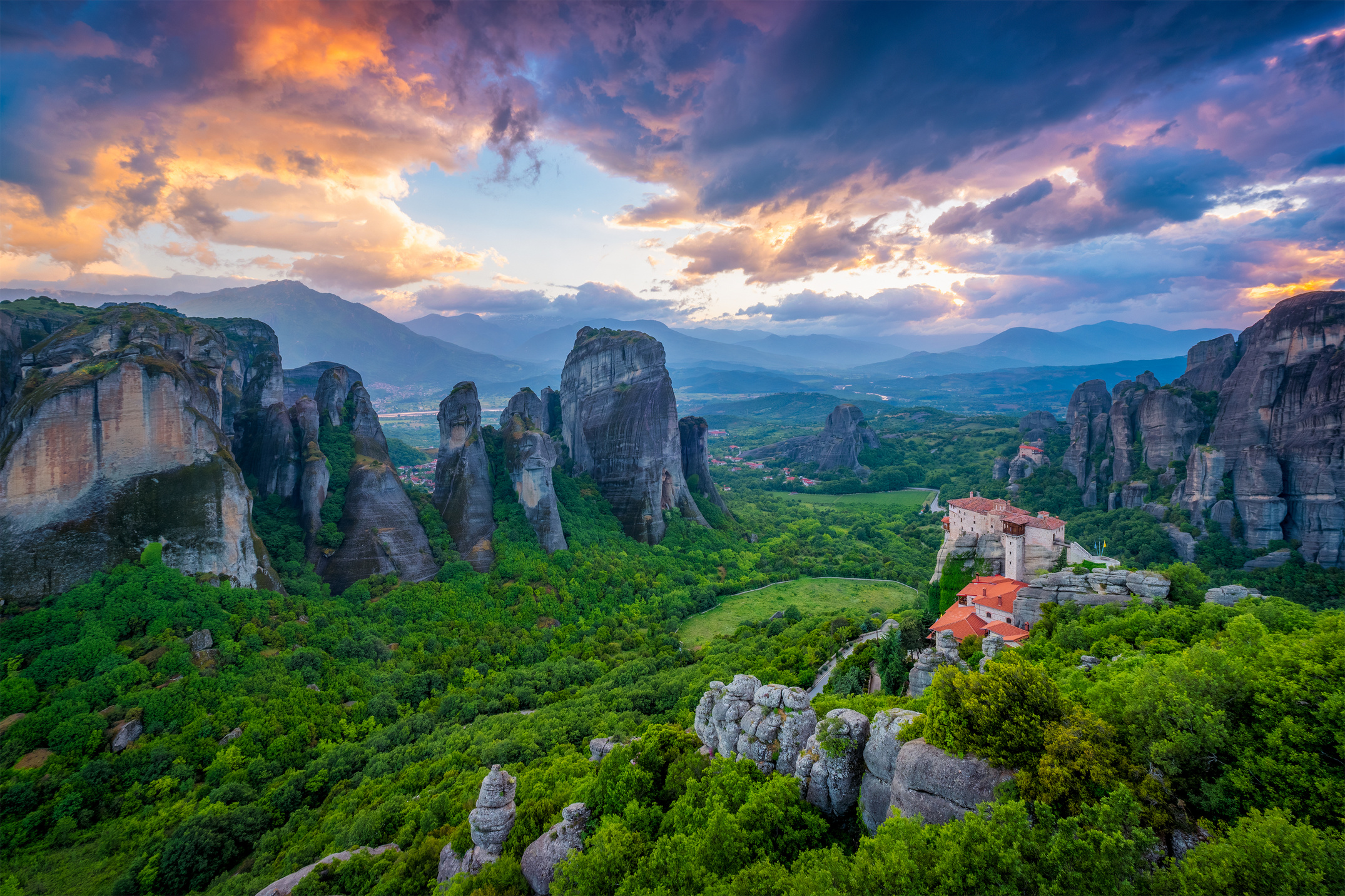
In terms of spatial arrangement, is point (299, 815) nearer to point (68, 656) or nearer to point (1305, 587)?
point (68, 656)

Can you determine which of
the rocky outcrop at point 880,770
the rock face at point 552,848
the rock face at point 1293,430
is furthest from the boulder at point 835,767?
the rock face at point 1293,430

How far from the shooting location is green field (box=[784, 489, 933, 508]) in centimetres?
8806

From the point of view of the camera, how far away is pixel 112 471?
27312 millimetres

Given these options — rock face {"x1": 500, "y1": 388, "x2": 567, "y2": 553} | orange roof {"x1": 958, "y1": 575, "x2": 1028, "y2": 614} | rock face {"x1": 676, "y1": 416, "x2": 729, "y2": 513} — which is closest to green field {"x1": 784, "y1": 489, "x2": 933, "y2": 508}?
rock face {"x1": 676, "y1": 416, "x2": 729, "y2": 513}

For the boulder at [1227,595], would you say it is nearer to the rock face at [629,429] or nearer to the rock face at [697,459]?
the rock face at [629,429]

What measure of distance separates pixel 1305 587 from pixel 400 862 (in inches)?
2488

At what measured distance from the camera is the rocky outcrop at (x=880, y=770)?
42.2 feet

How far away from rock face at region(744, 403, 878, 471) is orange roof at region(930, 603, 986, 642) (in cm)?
8450

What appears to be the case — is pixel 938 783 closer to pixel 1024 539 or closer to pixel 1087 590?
pixel 1087 590

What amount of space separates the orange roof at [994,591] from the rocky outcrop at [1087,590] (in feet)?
1.85

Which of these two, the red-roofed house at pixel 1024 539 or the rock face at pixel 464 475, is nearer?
the red-roofed house at pixel 1024 539

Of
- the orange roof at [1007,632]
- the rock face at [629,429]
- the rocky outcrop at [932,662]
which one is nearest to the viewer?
the rocky outcrop at [932,662]

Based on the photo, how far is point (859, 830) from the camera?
13516 millimetres

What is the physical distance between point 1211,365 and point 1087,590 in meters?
67.6
